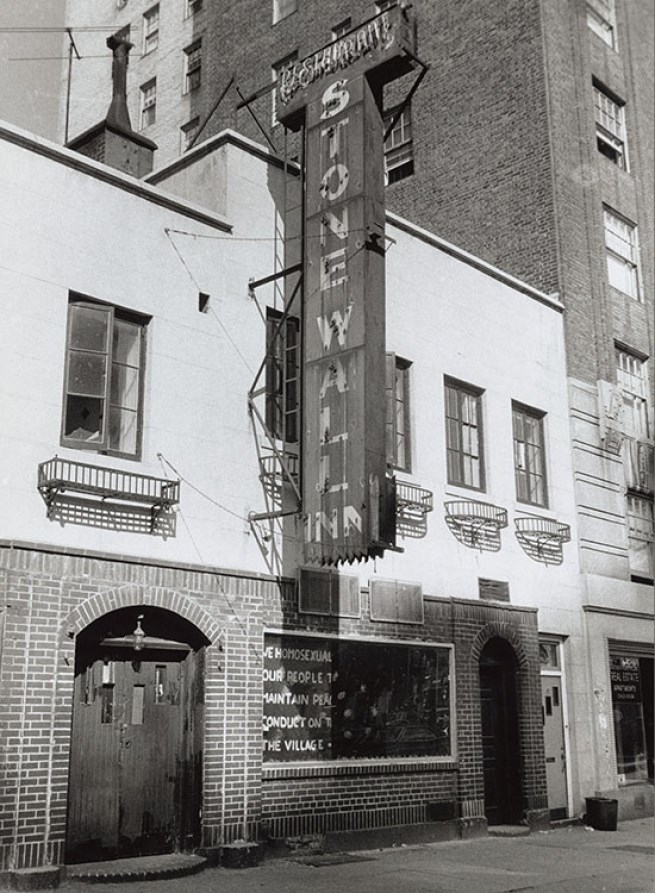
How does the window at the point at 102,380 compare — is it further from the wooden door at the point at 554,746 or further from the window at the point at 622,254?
the window at the point at 622,254

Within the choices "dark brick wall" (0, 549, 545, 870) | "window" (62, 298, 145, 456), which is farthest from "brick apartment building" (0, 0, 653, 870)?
"window" (62, 298, 145, 456)

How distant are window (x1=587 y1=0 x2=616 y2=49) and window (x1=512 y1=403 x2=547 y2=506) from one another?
9.20m

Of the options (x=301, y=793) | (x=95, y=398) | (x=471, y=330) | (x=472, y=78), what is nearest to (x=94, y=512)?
(x=95, y=398)

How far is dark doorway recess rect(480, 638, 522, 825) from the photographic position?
1538 cm

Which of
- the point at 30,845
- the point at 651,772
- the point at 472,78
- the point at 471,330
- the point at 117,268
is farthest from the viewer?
the point at 472,78

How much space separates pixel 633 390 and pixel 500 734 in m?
8.31

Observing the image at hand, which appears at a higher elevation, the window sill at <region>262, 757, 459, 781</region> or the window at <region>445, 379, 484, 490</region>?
the window at <region>445, 379, 484, 490</region>

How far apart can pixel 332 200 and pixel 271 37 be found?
1155 cm

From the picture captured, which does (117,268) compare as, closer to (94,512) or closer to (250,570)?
(94,512)

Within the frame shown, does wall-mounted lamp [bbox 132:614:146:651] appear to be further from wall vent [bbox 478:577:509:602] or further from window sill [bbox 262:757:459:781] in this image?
wall vent [bbox 478:577:509:602]

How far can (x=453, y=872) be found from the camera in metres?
11.4

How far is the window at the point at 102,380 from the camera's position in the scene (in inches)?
436

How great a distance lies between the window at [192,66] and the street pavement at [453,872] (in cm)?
1475

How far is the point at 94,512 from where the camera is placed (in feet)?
35.6
